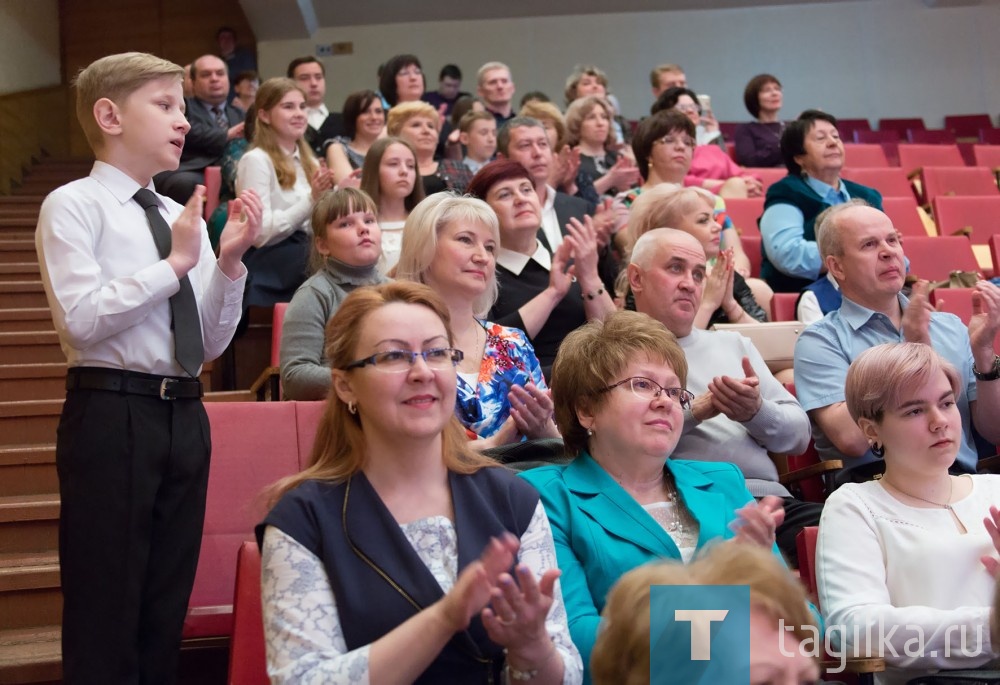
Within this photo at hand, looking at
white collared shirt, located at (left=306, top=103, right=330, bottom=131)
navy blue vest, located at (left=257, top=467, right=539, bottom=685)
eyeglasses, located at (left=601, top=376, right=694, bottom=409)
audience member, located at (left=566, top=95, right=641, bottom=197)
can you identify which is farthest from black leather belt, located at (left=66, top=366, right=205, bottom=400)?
white collared shirt, located at (left=306, top=103, right=330, bottom=131)

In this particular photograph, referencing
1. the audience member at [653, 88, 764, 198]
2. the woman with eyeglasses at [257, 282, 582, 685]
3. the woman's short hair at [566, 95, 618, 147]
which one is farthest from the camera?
the audience member at [653, 88, 764, 198]

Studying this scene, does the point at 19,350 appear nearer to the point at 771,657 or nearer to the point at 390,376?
the point at 390,376

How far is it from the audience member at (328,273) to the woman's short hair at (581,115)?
91.7 inches

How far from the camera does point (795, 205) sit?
13.5 ft

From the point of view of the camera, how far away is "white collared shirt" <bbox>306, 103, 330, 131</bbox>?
5.65 m

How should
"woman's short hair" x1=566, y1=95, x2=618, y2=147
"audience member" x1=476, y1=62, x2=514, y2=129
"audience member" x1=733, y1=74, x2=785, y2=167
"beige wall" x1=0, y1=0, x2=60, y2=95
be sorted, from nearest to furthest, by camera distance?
"woman's short hair" x1=566, y1=95, x2=618, y2=147 < "audience member" x1=476, y1=62, x2=514, y2=129 < "audience member" x1=733, y1=74, x2=785, y2=167 < "beige wall" x1=0, y1=0, x2=60, y2=95

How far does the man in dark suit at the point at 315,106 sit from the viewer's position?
5449mm

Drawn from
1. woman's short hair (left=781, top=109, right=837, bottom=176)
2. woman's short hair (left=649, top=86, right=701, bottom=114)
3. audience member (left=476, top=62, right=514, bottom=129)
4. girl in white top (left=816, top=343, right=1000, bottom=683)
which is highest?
audience member (left=476, top=62, right=514, bottom=129)

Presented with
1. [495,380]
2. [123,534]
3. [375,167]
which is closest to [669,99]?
[375,167]

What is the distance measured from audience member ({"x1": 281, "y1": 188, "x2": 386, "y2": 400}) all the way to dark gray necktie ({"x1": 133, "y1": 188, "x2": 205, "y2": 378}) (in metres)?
0.60

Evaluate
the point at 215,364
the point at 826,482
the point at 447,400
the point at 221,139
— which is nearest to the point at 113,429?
the point at 447,400

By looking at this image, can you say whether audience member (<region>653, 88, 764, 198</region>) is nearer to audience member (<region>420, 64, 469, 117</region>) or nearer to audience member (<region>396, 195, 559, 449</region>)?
audience member (<region>420, 64, 469, 117</region>)

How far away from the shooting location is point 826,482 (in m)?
2.49

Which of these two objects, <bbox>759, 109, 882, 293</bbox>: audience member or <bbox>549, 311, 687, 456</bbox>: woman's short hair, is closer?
<bbox>549, 311, 687, 456</bbox>: woman's short hair
